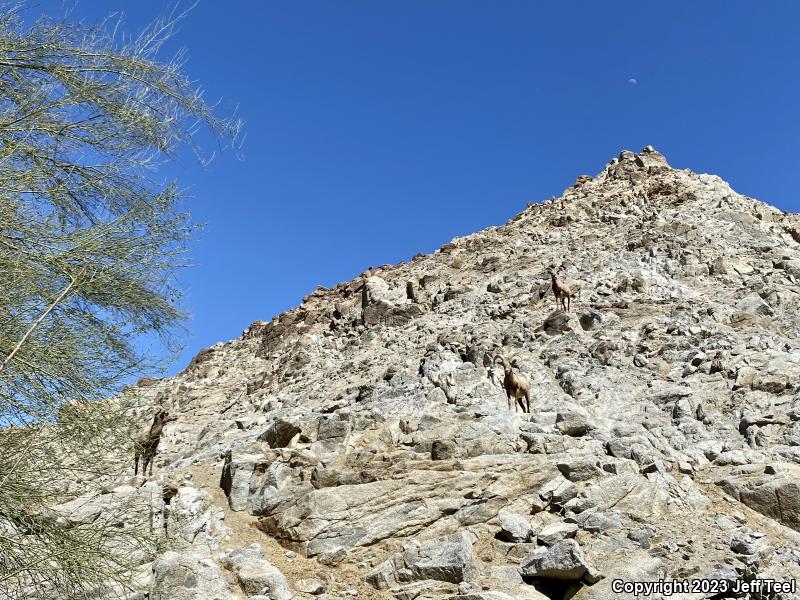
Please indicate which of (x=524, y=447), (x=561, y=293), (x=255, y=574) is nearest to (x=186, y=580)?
(x=255, y=574)

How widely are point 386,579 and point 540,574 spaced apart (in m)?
2.15

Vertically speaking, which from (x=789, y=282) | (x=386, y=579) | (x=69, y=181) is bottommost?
(x=386, y=579)

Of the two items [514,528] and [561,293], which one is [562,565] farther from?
[561,293]

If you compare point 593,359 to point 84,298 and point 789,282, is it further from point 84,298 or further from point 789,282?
point 84,298

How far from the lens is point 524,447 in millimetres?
11609

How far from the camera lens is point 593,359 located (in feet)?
56.7

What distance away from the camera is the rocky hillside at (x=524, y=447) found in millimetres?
8797

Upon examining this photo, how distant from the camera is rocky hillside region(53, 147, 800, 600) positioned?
8.80 m

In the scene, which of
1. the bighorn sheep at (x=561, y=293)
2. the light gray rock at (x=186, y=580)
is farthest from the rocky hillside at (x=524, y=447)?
the bighorn sheep at (x=561, y=293)

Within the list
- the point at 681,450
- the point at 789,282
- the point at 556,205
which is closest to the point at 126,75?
the point at 681,450

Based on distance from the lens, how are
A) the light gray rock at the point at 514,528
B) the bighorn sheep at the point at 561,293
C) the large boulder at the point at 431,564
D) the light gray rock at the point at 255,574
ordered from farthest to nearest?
the bighorn sheep at the point at 561,293 < the light gray rock at the point at 514,528 < the large boulder at the point at 431,564 < the light gray rock at the point at 255,574

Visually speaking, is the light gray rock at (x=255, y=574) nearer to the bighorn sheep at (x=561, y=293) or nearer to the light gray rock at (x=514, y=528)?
the light gray rock at (x=514, y=528)

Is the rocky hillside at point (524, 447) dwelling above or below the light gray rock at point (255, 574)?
above

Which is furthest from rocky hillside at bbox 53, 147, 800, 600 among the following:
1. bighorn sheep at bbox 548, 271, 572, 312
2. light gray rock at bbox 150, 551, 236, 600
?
bighorn sheep at bbox 548, 271, 572, 312
